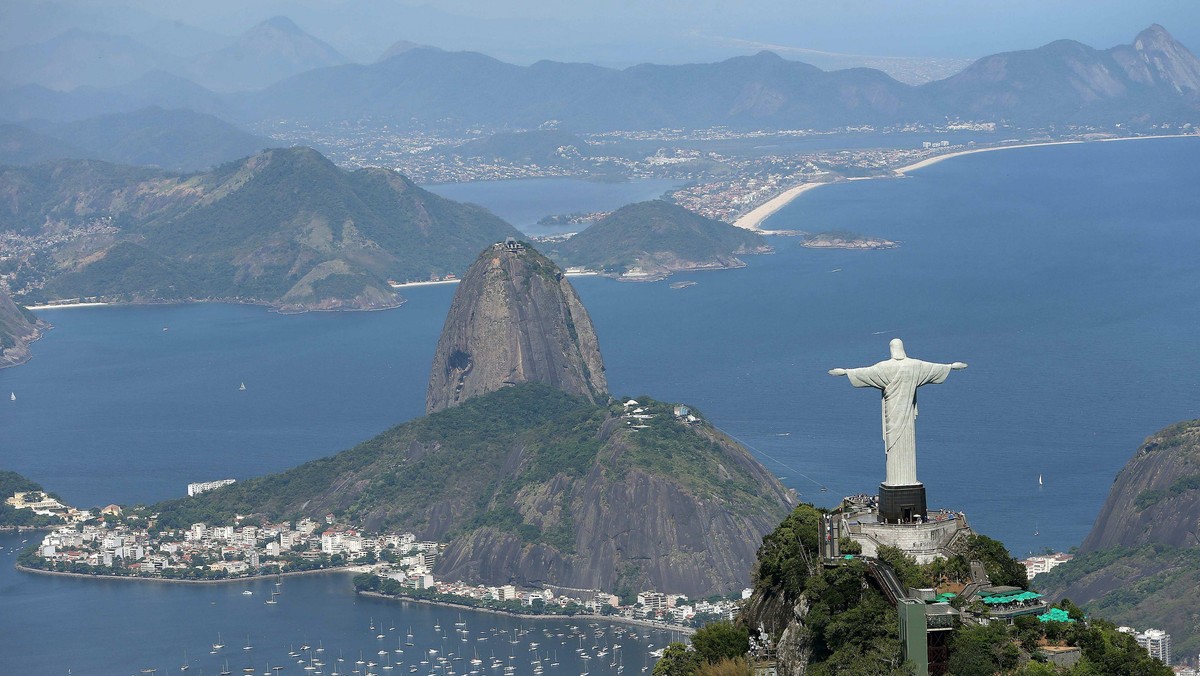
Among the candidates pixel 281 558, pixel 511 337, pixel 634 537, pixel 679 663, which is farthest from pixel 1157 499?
pixel 679 663

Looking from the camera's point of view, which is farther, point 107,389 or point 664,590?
point 107,389

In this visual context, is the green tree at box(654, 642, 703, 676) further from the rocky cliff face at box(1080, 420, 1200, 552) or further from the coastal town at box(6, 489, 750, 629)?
the coastal town at box(6, 489, 750, 629)

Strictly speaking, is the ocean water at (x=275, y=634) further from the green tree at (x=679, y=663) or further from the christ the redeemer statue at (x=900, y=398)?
the christ the redeemer statue at (x=900, y=398)

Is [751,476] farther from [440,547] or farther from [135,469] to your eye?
[135,469]

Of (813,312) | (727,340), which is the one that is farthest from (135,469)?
(813,312)

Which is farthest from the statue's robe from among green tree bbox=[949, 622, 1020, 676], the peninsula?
the peninsula

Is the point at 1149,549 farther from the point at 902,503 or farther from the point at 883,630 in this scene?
the point at 883,630
